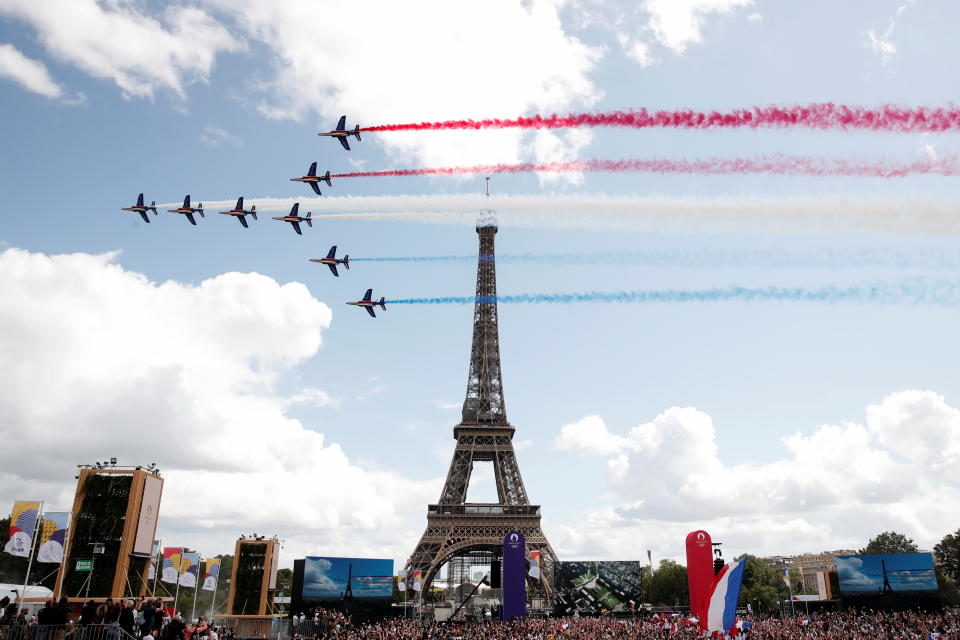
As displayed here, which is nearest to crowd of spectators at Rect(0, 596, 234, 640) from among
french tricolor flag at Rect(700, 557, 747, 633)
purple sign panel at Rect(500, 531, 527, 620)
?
french tricolor flag at Rect(700, 557, 747, 633)

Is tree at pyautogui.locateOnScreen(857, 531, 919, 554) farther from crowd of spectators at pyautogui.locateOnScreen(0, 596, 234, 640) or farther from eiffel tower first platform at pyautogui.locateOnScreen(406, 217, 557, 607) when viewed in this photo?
crowd of spectators at pyautogui.locateOnScreen(0, 596, 234, 640)

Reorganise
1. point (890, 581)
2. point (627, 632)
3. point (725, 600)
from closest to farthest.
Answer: point (725, 600) < point (627, 632) < point (890, 581)

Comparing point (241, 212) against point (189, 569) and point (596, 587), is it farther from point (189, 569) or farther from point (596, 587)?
point (596, 587)

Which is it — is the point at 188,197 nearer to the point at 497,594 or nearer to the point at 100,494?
the point at 100,494

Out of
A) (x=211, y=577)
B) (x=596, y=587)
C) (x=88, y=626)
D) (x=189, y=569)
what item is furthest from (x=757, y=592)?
(x=88, y=626)

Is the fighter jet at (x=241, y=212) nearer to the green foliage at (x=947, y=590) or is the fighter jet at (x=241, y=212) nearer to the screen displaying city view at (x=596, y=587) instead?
the screen displaying city view at (x=596, y=587)

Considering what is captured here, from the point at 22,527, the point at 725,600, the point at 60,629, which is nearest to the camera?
the point at 60,629
